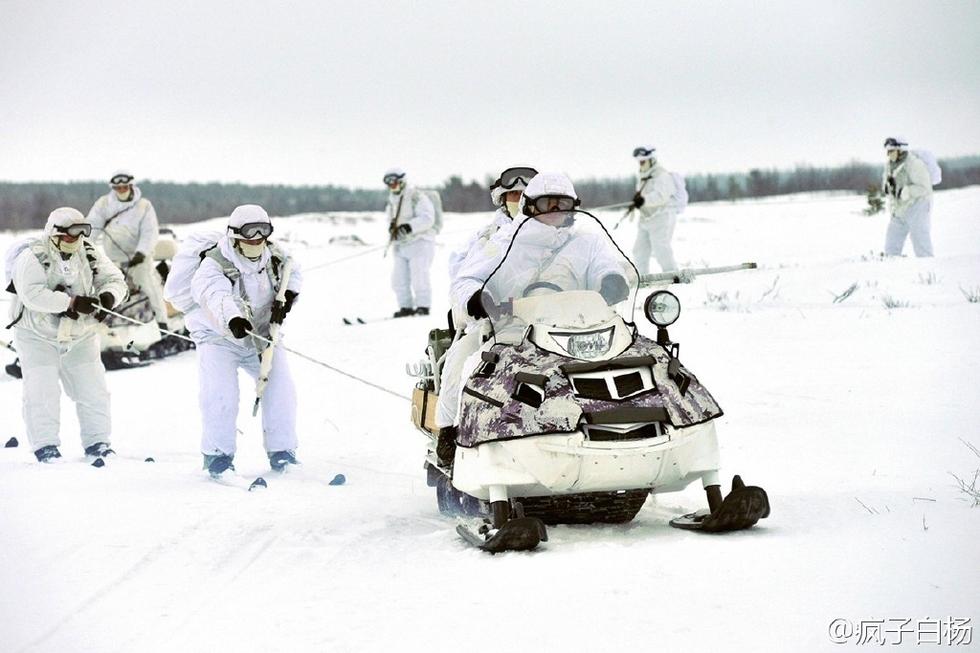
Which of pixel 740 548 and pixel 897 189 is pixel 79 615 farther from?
pixel 897 189

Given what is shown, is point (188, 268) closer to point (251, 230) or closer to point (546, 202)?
point (251, 230)

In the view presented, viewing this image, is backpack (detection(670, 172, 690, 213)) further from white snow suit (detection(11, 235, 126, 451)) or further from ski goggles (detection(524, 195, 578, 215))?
ski goggles (detection(524, 195, 578, 215))

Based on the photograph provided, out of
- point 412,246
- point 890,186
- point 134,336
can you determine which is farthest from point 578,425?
point 890,186

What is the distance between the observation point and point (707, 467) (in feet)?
21.4

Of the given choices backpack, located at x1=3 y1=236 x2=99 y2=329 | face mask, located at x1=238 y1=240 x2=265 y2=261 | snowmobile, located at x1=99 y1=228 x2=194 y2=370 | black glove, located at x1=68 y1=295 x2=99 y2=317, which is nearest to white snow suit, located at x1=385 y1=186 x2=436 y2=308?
snowmobile, located at x1=99 y1=228 x2=194 y2=370

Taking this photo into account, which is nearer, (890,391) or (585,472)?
(585,472)

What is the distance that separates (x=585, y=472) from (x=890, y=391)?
→ 6272 mm

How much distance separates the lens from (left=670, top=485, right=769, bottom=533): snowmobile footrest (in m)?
6.27

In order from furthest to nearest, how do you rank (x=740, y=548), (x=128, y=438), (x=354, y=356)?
(x=354, y=356) < (x=128, y=438) < (x=740, y=548)

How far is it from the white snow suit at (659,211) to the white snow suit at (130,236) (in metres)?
7.44

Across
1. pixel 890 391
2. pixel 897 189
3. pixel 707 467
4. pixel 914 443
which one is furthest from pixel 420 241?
pixel 707 467

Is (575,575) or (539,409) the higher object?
(539,409)

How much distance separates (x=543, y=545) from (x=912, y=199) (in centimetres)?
1585

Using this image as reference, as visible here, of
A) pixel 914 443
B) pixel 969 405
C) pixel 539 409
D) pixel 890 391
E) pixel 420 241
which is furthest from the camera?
pixel 420 241
